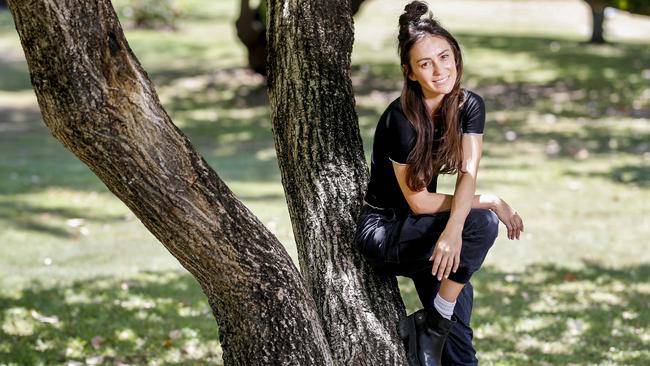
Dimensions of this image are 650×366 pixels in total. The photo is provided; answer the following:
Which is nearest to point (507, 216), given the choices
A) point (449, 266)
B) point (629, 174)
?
point (449, 266)

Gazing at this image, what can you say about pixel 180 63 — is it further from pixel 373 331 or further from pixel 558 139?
pixel 373 331

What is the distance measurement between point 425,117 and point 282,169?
71 cm

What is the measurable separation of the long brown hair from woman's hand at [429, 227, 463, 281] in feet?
0.81

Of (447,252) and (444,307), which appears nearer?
(447,252)

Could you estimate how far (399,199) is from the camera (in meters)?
4.41

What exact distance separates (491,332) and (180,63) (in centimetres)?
1842

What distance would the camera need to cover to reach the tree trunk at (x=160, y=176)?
3.72m

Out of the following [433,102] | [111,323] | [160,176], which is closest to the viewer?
[160,176]

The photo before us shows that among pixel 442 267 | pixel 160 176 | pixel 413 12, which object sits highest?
pixel 413 12

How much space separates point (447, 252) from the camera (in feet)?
13.3

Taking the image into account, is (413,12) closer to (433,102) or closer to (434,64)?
(434,64)

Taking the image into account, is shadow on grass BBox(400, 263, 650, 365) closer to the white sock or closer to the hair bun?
the white sock

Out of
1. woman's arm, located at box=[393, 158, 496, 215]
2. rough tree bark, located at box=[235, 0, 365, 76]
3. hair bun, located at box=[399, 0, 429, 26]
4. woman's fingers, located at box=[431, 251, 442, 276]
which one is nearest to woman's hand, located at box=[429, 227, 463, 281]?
woman's fingers, located at box=[431, 251, 442, 276]

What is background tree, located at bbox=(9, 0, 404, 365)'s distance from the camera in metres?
3.75
